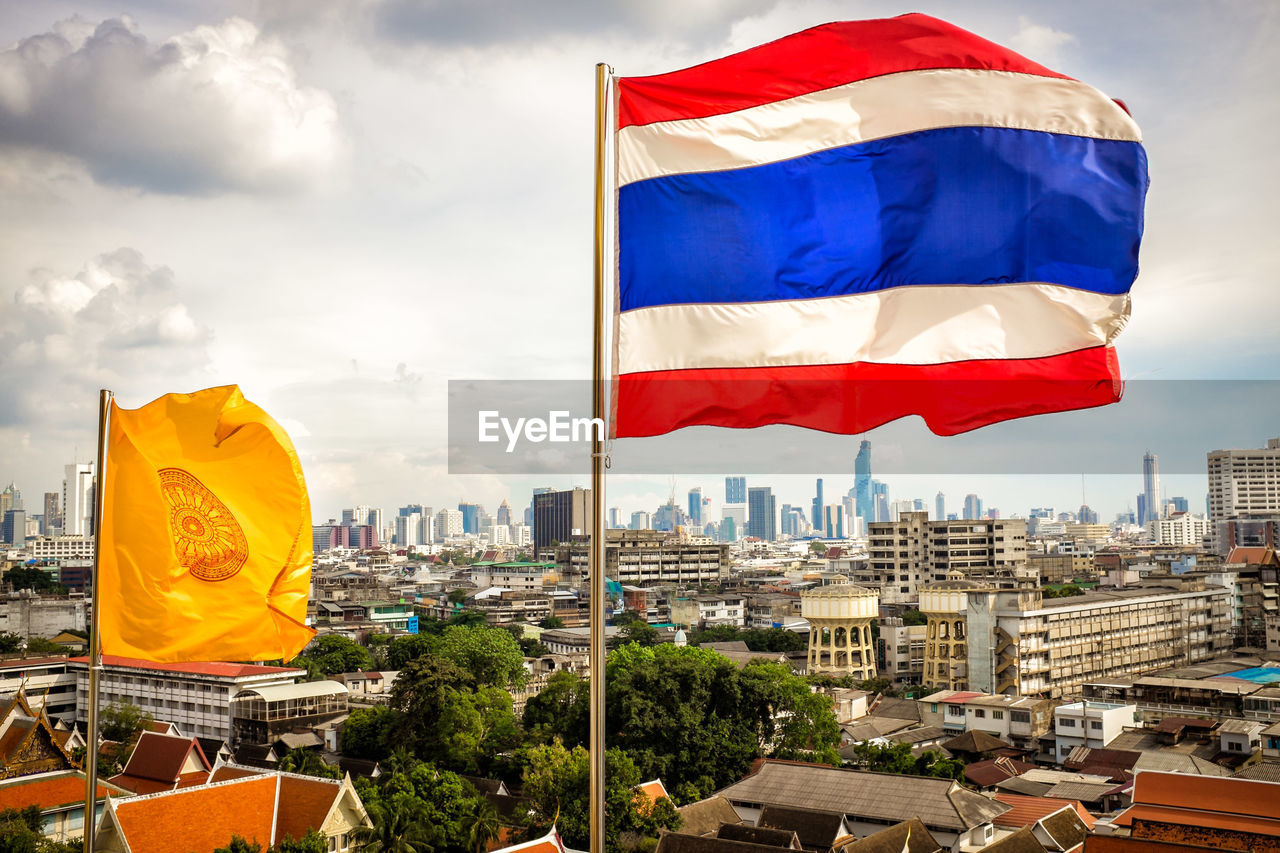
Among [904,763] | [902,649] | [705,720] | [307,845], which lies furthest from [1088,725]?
[307,845]

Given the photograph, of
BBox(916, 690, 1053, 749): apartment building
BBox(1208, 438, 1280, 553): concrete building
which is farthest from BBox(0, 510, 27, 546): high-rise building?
BBox(1208, 438, 1280, 553): concrete building

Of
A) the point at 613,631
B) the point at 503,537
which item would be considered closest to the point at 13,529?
the point at 503,537

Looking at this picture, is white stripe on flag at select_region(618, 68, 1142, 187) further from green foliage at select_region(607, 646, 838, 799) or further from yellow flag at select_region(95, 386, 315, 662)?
green foliage at select_region(607, 646, 838, 799)

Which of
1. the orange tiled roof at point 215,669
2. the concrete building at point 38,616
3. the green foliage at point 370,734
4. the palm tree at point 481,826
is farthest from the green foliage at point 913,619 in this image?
the concrete building at point 38,616

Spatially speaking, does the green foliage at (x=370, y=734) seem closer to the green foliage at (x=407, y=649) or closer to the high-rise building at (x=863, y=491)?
the green foliage at (x=407, y=649)

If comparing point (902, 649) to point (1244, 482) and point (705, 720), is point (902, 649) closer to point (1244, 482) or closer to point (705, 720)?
point (705, 720)

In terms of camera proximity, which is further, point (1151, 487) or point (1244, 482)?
point (1151, 487)

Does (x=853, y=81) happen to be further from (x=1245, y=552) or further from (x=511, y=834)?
(x=1245, y=552)
